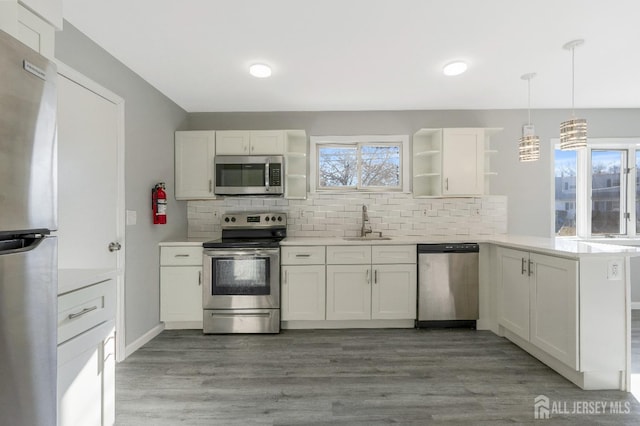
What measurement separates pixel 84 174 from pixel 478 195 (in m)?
3.71

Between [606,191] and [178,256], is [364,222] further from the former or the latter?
[606,191]

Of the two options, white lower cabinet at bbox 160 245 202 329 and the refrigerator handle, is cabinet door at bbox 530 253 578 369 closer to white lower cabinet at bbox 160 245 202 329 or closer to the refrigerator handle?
the refrigerator handle

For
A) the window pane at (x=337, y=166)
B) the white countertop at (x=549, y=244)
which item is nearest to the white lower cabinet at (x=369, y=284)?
the white countertop at (x=549, y=244)

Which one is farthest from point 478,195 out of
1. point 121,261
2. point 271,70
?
point 121,261

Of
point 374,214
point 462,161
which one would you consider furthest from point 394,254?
point 462,161

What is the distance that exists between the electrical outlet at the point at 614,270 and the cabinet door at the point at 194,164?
3.54 m

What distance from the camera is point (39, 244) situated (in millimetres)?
974

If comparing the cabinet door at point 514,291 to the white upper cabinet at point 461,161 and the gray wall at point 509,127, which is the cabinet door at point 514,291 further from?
the gray wall at point 509,127

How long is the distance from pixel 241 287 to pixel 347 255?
1115 millimetres

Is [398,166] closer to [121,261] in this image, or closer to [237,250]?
[237,250]

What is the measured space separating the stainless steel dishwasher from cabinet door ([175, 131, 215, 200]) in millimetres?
2534

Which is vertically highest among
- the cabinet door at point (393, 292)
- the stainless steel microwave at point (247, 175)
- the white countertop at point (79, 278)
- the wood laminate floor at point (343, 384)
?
the stainless steel microwave at point (247, 175)

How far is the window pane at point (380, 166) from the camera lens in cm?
392

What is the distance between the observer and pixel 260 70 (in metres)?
2.70
